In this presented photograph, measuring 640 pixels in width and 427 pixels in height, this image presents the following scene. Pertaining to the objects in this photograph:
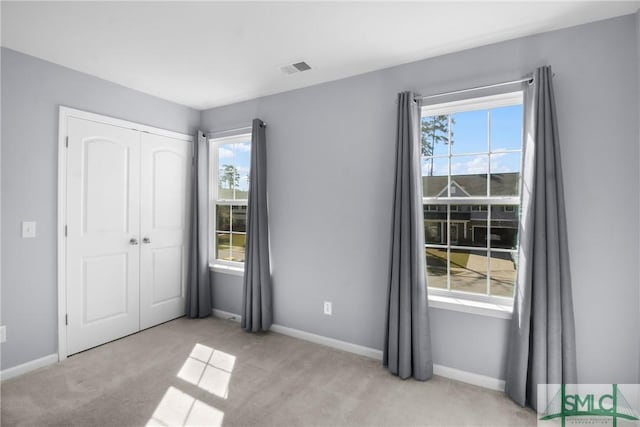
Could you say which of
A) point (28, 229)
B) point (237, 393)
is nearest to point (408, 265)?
point (237, 393)

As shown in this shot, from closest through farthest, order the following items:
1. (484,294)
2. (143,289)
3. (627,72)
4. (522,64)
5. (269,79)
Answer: (627,72), (522,64), (484,294), (269,79), (143,289)

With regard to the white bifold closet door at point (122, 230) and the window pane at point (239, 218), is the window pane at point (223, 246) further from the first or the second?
the white bifold closet door at point (122, 230)

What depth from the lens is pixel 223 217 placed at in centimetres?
396

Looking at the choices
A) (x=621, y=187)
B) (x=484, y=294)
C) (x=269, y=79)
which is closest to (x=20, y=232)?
(x=269, y=79)

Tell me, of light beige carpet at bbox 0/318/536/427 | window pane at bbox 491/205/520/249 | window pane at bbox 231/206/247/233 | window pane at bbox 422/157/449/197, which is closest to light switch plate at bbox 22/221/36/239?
light beige carpet at bbox 0/318/536/427

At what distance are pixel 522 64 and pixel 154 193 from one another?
3.62m

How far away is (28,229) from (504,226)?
12.3 ft

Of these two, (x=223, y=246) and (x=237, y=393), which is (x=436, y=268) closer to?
(x=237, y=393)

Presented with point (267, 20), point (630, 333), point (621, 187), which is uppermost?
point (267, 20)

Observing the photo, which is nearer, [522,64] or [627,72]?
[627,72]

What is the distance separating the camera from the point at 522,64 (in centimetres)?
226

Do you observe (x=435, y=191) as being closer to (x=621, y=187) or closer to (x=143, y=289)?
(x=621, y=187)

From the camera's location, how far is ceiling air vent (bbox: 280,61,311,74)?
271 cm

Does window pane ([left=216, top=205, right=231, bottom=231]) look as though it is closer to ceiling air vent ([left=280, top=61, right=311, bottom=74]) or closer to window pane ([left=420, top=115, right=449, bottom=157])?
ceiling air vent ([left=280, top=61, right=311, bottom=74])
